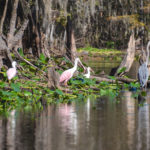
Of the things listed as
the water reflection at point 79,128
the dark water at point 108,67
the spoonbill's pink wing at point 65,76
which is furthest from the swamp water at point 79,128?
the dark water at point 108,67

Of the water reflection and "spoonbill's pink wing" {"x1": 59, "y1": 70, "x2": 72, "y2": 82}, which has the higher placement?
"spoonbill's pink wing" {"x1": 59, "y1": 70, "x2": 72, "y2": 82}

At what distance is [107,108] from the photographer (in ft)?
36.5

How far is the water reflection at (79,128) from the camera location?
7040 millimetres

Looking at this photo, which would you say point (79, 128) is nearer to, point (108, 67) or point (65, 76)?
point (65, 76)

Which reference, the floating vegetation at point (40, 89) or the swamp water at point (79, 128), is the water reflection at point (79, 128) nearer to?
the swamp water at point (79, 128)

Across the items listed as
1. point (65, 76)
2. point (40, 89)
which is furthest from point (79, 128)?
point (65, 76)

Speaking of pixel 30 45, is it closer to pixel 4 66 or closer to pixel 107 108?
pixel 4 66

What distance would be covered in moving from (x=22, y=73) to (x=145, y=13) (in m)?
42.6

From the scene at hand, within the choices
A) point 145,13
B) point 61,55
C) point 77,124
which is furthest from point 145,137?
point 145,13

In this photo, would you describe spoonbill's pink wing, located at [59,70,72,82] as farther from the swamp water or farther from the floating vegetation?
the swamp water

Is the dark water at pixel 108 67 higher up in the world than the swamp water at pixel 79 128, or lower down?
lower down

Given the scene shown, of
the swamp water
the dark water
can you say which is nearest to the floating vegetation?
the swamp water

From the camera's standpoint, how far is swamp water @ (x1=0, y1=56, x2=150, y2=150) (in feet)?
23.1

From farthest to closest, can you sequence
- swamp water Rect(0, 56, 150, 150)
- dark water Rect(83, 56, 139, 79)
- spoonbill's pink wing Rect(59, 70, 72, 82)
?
dark water Rect(83, 56, 139, 79) < spoonbill's pink wing Rect(59, 70, 72, 82) < swamp water Rect(0, 56, 150, 150)
